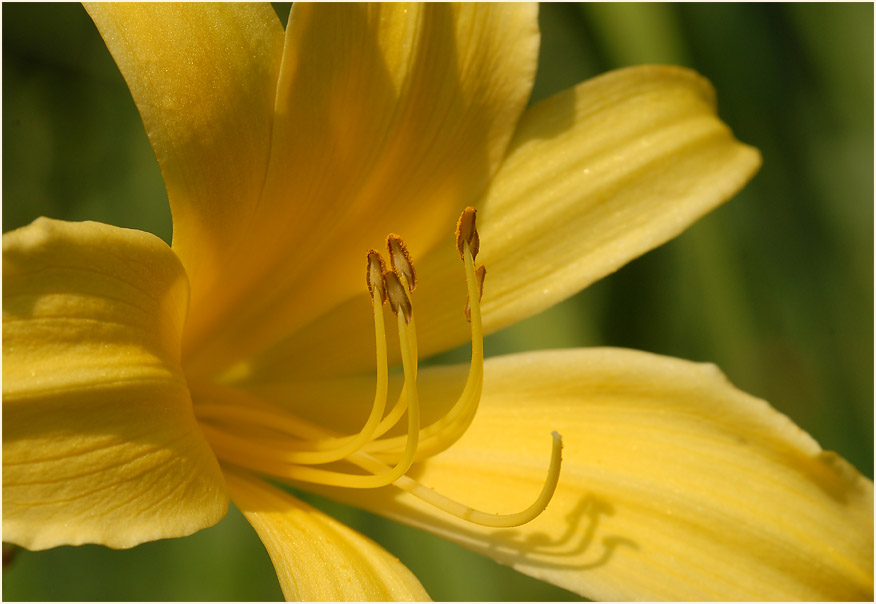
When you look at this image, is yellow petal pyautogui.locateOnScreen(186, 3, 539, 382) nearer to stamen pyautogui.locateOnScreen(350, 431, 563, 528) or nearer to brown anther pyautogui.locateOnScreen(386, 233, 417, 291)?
brown anther pyautogui.locateOnScreen(386, 233, 417, 291)

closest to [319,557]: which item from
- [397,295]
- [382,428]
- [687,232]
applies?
[382,428]

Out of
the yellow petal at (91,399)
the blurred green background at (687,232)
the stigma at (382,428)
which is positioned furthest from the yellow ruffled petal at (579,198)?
the yellow petal at (91,399)

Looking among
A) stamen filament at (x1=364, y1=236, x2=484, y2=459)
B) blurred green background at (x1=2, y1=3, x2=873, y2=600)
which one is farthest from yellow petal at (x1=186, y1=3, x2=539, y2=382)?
blurred green background at (x1=2, y1=3, x2=873, y2=600)

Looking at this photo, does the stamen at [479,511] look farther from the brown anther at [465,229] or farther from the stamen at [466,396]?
the brown anther at [465,229]

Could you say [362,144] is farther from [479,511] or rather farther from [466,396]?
[479,511]

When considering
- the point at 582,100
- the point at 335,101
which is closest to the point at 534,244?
the point at 582,100

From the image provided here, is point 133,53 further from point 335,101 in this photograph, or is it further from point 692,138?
point 692,138

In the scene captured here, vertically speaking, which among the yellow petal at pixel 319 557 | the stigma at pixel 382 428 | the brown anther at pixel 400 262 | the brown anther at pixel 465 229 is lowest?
the yellow petal at pixel 319 557
